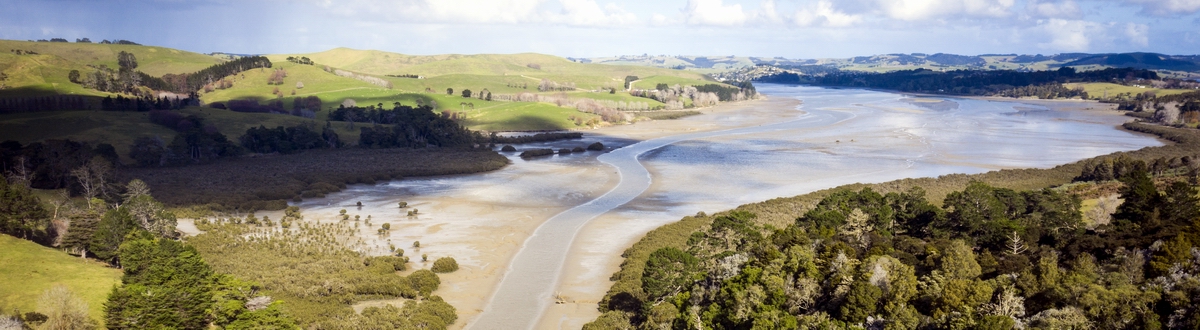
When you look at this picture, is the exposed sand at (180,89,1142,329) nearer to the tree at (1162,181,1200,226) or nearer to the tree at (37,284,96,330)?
the tree at (37,284,96,330)

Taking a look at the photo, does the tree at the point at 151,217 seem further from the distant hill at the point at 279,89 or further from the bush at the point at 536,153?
the distant hill at the point at 279,89

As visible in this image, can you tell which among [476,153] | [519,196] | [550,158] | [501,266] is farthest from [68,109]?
[501,266]

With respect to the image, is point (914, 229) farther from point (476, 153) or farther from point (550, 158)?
point (476, 153)

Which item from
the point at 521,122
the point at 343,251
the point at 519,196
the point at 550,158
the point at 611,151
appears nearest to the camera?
the point at 343,251

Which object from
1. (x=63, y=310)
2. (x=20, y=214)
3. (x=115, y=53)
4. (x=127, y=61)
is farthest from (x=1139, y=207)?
(x=115, y=53)

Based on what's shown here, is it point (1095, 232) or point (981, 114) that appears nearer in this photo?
point (1095, 232)

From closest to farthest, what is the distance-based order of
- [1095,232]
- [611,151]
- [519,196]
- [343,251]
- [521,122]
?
[1095,232] → [343,251] → [519,196] → [611,151] → [521,122]

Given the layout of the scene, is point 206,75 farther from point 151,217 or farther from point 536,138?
point 151,217

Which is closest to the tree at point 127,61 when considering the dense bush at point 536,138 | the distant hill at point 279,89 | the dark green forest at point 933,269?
the distant hill at point 279,89
